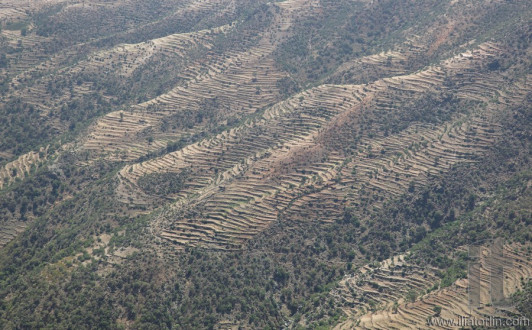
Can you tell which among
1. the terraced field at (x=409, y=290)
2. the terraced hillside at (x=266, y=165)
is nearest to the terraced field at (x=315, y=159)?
Answer: the terraced hillside at (x=266, y=165)

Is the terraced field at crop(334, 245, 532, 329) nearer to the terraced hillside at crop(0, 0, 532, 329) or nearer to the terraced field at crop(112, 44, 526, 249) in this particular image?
the terraced hillside at crop(0, 0, 532, 329)

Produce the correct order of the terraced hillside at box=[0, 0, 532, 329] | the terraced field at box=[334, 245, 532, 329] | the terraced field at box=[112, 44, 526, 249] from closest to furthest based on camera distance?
the terraced field at box=[334, 245, 532, 329], the terraced hillside at box=[0, 0, 532, 329], the terraced field at box=[112, 44, 526, 249]

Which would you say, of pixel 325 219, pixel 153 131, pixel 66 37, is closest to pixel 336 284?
pixel 325 219

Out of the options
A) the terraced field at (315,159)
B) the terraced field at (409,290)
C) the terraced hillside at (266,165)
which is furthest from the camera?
the terraced field at (315,159)

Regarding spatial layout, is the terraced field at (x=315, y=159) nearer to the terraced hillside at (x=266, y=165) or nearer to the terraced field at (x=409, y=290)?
the terraced hillside at (x=266, y=165)

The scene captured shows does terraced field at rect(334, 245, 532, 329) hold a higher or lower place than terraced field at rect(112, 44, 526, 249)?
lower

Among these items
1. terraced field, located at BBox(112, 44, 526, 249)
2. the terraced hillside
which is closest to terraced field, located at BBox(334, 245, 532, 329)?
the terraced hillside

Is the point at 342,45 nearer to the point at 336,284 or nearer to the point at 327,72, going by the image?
the point at 327,72

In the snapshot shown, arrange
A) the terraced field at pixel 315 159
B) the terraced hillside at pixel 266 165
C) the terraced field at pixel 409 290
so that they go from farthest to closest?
the terraced field at pixel 315 159 < the terraced hillside at pixel 266 165 < the terraced field at pixel 409 290

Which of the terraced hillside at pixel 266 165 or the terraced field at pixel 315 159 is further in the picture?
the terraced field at pixel 315 159
